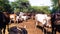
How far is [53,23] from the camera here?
35.7 feet

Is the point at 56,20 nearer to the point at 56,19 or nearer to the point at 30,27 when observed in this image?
the point at 56,19

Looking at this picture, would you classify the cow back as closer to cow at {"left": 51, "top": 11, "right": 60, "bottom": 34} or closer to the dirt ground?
cow at {"left": 51, "top": 11, "right": 60, "bottom": 34}

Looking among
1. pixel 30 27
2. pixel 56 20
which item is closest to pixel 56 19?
pixel 56 20

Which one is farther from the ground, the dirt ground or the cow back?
the cow back

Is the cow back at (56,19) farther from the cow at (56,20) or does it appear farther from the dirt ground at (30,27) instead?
the dirt ground at (30,27)

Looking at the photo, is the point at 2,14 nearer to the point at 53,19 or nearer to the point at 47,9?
the point at 53,19

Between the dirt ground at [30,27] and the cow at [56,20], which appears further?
the dirt ground at [30,27]

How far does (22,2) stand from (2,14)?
1252 inches

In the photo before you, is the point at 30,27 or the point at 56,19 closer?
the point at 56,19

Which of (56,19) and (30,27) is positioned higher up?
(56,19)

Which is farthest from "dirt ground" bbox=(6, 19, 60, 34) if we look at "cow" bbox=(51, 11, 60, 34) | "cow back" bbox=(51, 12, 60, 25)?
"cow back" bbox=(51, 12, 60, 25)

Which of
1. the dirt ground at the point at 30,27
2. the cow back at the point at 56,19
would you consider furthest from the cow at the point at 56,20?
the dirt ground at the point at 30,27

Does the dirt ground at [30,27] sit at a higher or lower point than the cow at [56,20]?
lower

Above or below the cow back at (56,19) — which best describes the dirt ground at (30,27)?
below
